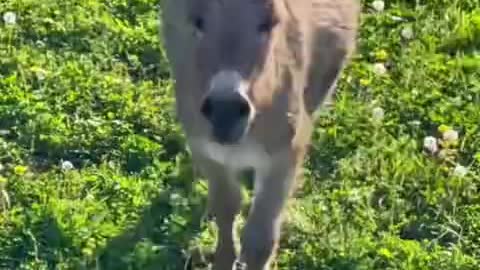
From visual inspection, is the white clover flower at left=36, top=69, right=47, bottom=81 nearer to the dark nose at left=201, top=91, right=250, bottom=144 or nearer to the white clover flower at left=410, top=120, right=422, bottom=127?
the white clover flower at left=410, top=120, right=422, bottom=127

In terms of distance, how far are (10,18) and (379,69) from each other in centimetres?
176

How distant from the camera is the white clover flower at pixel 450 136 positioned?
580 cm

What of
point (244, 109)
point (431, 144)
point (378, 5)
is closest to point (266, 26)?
point (244, 109)

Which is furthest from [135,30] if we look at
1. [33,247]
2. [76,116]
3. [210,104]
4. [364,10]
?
[210,104]

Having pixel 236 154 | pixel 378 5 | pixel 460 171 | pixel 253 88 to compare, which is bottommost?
pixel 460 171

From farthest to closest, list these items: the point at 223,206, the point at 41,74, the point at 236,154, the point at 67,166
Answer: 1. the point at 41,74
2. the point at 67,166
3. the point at 223,206
4. the point at 236,154

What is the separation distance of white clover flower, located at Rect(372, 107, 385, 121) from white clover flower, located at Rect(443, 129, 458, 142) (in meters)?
0.29

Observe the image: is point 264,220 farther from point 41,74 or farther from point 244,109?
point 41,74

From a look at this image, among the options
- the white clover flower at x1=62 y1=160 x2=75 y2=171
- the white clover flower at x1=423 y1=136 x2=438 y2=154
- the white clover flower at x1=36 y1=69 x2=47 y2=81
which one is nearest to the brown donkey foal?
the white clover flower at x1=423 y1=136 x2=438 y2=154

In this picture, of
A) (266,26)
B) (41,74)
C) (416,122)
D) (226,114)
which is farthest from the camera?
(41,74)

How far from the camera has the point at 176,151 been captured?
5.73m

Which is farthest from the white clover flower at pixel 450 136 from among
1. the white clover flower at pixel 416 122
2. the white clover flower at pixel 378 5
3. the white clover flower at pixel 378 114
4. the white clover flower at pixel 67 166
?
the white clover flower at pixel 67 166

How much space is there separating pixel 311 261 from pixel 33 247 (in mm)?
1068

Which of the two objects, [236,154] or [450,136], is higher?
[236,154]
